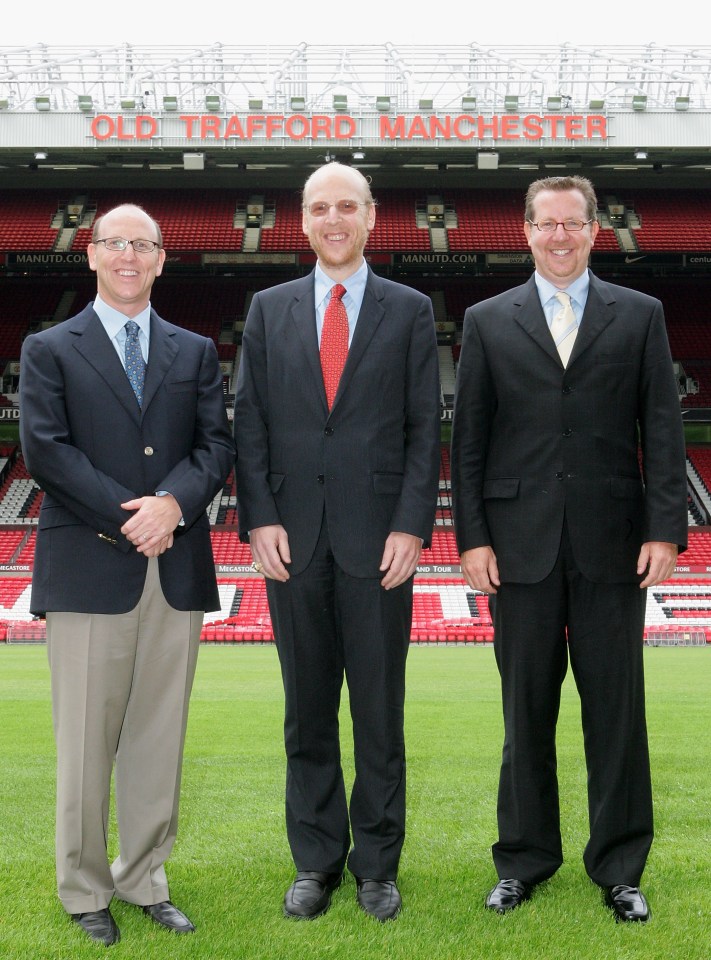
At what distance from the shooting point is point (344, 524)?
3.37m

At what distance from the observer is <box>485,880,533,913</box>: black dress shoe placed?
324cm

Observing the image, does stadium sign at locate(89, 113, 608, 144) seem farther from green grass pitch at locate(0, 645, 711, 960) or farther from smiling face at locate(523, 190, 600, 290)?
smiling face at locate(523, 190, 600, 290)

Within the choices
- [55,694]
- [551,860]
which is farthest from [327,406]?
[551,860]

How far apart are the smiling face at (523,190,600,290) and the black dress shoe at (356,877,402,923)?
225 cm

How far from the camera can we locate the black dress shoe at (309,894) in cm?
318

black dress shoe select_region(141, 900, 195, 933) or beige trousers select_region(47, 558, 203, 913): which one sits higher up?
beige trousers select_region(47, 558, 203, 913)

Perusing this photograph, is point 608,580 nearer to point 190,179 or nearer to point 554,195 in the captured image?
point 554,195

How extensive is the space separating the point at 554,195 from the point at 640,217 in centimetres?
2815

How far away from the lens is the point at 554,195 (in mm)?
3459

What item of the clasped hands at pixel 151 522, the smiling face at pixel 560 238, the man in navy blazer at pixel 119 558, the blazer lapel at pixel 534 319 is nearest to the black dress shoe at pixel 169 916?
the man in navy blazer at pixel 119 558

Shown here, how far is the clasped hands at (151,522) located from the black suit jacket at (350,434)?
1.06ft

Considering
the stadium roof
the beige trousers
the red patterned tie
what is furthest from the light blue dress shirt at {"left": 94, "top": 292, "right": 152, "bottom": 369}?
the stadium roof

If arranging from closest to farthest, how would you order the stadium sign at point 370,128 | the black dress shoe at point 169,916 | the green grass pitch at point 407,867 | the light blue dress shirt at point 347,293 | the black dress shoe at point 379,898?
the green grass pitch at point 407,867 → the black dress shoe at point 169,916 → the black dress shoe at point 379,898 → the light blue dress shirt at point 347,293 → the stadium sign at point 370,128

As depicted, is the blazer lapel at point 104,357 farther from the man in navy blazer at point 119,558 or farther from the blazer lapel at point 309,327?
the blazer lapel at point 309,327
